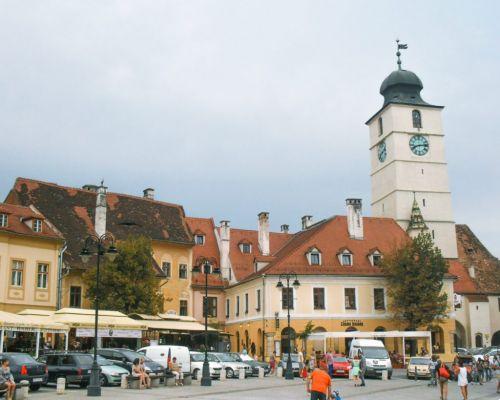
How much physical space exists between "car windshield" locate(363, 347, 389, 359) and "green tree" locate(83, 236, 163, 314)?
48.0 feet

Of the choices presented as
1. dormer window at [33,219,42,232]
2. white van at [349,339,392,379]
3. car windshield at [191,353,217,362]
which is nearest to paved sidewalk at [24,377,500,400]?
car windshield at [191,353,217,362]

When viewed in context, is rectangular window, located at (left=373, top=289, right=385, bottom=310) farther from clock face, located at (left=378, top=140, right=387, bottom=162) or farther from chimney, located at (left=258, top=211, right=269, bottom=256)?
clock face, located at (left=378, top=140, right=387, bottom=162)

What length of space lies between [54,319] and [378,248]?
3332 cm

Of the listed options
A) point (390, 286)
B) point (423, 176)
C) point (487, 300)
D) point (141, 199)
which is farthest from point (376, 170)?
point (141, 199)

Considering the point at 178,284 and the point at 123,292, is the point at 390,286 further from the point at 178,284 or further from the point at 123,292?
the point at 123,292

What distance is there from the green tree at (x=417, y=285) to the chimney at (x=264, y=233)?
13.3m

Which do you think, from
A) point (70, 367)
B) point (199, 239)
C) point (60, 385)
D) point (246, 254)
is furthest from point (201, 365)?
point (199, 239)

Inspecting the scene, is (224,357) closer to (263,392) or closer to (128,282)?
(128,282)

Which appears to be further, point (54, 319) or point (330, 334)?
point (330, 334)

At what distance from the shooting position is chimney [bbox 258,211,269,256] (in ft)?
211

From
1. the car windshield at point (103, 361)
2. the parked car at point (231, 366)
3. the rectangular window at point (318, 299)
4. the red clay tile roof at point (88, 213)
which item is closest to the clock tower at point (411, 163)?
the rectangular window at point (318, 299)

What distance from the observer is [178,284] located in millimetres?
57750

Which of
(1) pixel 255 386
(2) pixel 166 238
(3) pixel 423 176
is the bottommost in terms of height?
(1) pixel 255 386

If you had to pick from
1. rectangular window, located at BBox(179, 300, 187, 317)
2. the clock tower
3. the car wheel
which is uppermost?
the clock tower
